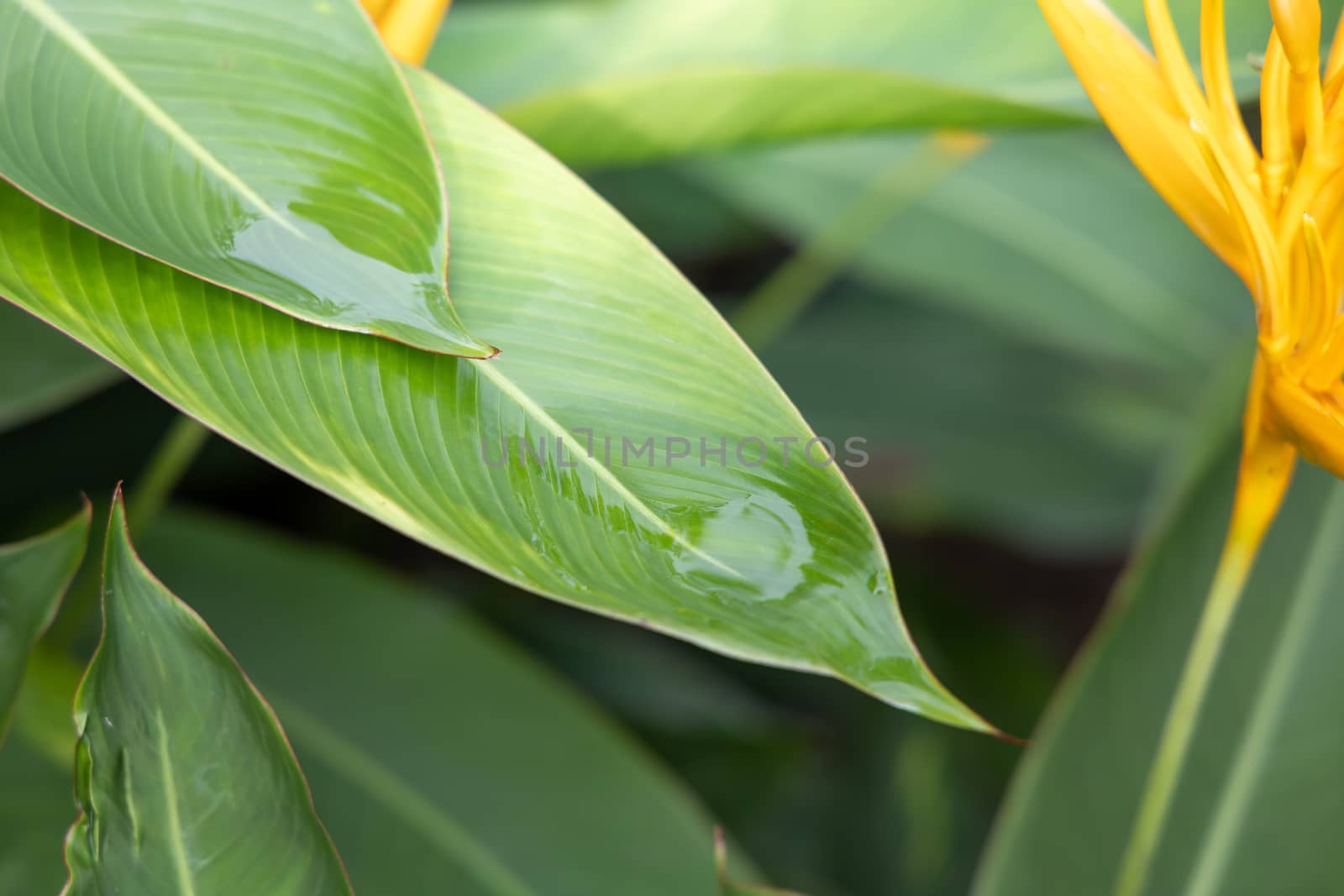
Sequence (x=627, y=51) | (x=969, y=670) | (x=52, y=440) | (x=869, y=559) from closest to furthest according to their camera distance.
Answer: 1. (x=869, y=559)
2. (x=627, y=51)
3. (x=52, y=440)
4. (x=969, y=670)

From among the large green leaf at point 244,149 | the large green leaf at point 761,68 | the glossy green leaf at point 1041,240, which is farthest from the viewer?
the glossy green leaf at point 1041,240

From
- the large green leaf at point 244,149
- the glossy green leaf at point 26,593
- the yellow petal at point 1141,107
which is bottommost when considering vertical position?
the glossy green leaf at point 26,593

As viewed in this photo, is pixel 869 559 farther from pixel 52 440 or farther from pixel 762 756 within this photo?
pixel 52 440

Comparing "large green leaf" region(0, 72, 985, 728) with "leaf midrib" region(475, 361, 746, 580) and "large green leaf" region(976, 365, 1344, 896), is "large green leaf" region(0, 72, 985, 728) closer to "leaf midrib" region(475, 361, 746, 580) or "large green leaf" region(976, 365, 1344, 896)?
"leaf midrib" region(475, 361, 746, 580)

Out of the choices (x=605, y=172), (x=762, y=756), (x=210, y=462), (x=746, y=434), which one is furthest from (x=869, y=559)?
(x=605, y=172)

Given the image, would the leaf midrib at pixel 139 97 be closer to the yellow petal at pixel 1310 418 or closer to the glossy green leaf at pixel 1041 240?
the yellow petal at pixel 1310 418

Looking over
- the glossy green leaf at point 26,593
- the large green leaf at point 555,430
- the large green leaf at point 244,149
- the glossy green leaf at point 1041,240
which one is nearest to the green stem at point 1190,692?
the large green leaf at point 555,430
